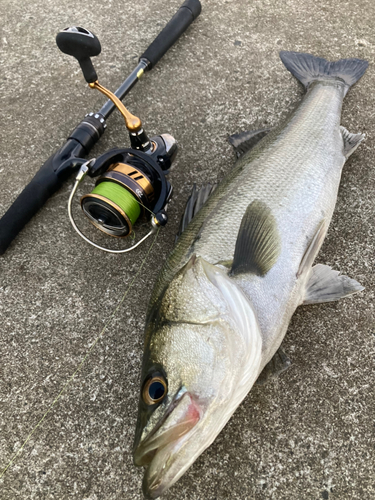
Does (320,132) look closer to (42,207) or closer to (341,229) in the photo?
(341,229)

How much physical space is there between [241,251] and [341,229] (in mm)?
1089

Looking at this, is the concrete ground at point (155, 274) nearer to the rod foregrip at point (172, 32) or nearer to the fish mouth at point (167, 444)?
the rod foregrip at point (172, 32)

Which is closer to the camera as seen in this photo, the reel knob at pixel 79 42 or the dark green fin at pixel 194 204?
the reel knob at pixel 79 42

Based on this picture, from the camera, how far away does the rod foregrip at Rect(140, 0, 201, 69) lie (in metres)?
3.14

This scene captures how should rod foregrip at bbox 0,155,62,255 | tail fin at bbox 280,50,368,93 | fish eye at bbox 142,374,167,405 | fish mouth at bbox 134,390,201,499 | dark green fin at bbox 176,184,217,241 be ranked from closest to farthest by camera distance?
fish mouth at bbox 134,390,201,499 → fish eye at bbox 142,374,167,405 → dark green fin at bbox 176,184,217,241 → rod foregrip at bbox 0,155,62,255 → tail fin at bbox 280,50,368,93

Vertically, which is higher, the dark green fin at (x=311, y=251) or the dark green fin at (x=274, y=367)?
the dark green fin at (x=311, y=251)

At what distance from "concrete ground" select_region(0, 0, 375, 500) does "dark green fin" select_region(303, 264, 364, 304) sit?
20 centimetres

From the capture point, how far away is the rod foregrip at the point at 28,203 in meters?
2.50

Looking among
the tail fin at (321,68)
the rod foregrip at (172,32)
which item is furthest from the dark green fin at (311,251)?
the rod foregrip at (172,32)

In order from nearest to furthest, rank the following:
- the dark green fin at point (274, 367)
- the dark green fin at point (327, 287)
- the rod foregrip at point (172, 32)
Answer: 1. the dark green fin at point (274, 367)
2. the dark green fin at point (327, 287)
3. the rod foregrip at point (172, 32)

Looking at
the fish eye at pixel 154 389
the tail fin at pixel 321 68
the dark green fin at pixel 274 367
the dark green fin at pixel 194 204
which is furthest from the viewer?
the tail fin at pixel 321 68

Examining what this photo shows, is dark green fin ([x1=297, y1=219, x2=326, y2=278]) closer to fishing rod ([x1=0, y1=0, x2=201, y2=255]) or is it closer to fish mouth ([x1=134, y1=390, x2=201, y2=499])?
fishing rod ([x1=0, y1=0, x2=201, y2=255])

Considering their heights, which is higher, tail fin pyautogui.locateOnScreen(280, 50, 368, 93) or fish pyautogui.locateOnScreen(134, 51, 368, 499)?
tail fin pyautogui.locateOnScreen(280, 50, 368, 93)

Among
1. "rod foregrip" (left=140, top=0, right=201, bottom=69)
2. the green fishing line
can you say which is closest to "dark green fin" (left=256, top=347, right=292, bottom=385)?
the green fishing line
